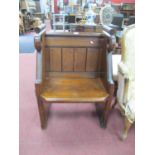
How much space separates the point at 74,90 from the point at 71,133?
1.54 feet

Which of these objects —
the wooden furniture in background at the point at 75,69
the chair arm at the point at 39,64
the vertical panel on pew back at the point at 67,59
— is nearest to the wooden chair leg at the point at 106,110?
the wooden furniture in background at the point at 75,69

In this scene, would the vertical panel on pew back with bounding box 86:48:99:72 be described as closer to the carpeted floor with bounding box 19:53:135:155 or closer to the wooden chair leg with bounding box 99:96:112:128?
the wooden chair leg with bounding box 99:96:112:128

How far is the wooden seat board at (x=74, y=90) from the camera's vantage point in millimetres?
1879

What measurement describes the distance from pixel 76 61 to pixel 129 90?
69cm

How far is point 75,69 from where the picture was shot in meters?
2.33

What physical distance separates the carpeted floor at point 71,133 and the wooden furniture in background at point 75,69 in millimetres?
130

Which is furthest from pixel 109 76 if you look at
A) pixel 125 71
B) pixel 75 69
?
pixel 75 69

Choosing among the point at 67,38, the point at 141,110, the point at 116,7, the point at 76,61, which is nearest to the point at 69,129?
the point at 76,61

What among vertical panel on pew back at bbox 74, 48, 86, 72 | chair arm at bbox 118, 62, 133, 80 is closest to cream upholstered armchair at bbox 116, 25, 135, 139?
chair arm at bbox 118, 62, 133, 80

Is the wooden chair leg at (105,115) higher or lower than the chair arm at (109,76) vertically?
lower

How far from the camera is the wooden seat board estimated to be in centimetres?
188

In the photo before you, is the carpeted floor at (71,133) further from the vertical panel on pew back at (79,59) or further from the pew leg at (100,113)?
the vertical panel on pew back at (79,59)

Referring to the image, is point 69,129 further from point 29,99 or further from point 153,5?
point 153,5

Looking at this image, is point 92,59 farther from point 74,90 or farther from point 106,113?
point 106,113
